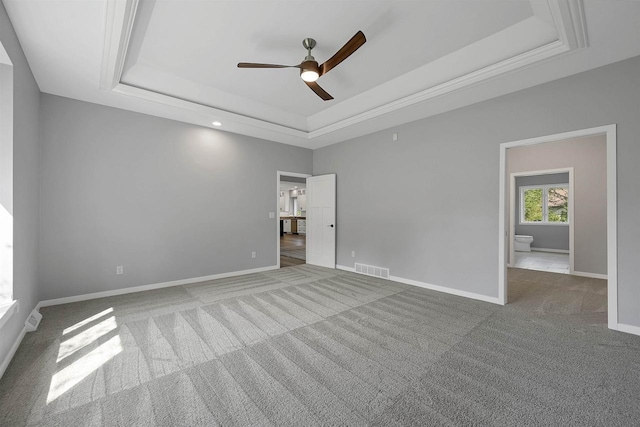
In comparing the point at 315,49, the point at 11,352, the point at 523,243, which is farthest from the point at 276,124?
the point at 523,243

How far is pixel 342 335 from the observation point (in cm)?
256

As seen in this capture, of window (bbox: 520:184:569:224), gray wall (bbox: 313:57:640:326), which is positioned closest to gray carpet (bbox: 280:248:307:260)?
gray wall (bbox: 313:57:640:326)

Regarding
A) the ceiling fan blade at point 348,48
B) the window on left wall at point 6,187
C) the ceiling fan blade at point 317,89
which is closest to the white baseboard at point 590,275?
the ceiling fan blade at point 317,89

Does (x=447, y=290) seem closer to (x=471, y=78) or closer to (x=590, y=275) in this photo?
(x=471, y=78)

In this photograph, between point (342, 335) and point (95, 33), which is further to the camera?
point (342, 335)

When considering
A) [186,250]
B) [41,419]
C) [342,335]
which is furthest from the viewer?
[186,250]

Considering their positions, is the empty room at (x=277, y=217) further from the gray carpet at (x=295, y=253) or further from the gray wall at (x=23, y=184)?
the gray carpet at (x=295, y=253)

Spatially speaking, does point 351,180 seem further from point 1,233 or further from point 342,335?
point 1,233

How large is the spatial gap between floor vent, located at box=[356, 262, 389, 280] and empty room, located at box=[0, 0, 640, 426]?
4 centimetres

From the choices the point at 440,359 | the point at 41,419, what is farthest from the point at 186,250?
the point at 440,359

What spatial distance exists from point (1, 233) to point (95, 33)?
1853mm

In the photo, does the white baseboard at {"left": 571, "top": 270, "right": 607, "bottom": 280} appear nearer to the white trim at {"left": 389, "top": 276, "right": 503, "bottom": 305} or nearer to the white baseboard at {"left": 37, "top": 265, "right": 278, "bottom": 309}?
the white trim at {"left": 389, "top": 276, "right": 503, "bottom": 305}

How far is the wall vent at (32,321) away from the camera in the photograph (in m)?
2.60

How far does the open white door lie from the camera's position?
5.71 metres
